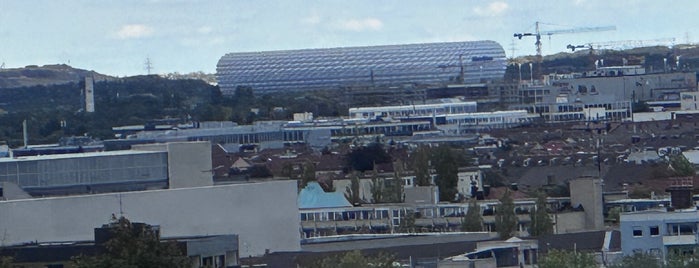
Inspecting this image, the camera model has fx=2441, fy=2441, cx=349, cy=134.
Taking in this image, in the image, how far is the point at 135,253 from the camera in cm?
2406

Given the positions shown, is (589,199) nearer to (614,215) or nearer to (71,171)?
(614,215)

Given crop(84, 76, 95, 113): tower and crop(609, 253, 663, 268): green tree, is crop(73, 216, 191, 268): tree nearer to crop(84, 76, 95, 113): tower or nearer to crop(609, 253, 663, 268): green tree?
crop(609, 253, 663, 268): green tree

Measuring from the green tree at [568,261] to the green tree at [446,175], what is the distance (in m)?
31.5

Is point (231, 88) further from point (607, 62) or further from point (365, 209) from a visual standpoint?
point (365, 209)

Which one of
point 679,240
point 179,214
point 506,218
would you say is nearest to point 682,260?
point 679,240

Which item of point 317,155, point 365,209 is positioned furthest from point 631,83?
point 365,209

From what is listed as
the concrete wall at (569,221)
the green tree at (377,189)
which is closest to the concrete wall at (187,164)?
the concrete wall at (569,221)

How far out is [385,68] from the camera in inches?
7835

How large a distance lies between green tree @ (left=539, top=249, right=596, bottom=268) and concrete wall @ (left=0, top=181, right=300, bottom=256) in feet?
21.6

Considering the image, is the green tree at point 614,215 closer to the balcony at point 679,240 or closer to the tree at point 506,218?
the tree at point 506,218

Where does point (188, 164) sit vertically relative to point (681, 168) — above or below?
above

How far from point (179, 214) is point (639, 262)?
357 inches

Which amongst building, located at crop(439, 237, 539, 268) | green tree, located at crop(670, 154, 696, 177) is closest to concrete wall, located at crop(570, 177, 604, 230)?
green tree, located at crop(670, 154, 696, 177)

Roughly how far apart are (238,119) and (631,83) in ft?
125
